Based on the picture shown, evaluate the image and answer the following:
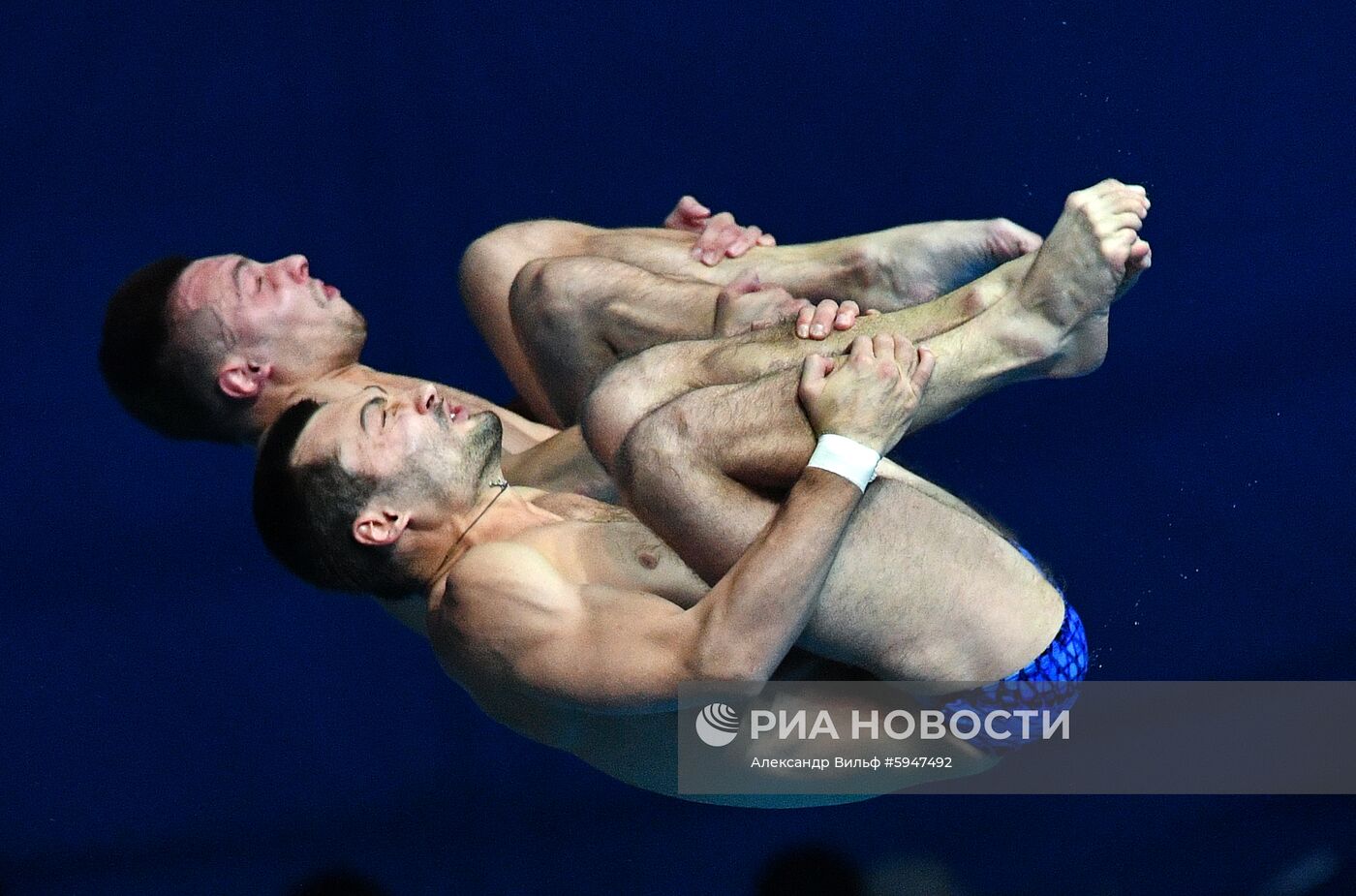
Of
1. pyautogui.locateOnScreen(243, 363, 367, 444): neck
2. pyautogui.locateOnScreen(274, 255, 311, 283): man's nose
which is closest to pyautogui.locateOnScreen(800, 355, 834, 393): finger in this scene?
pyautogui.locateOnScreen(243, 363, 367, 444): neck

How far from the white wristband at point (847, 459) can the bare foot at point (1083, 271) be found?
0.31 meters

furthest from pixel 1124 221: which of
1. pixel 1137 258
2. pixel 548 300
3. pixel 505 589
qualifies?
pixel 548 300

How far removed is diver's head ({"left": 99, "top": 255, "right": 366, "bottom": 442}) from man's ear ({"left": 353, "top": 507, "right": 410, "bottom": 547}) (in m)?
0.70

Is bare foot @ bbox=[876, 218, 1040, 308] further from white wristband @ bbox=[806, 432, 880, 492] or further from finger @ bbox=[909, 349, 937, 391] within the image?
white wristband @ bbox=[806, 432, 880, 492]

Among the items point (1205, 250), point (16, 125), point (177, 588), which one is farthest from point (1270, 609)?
point (16, 125)

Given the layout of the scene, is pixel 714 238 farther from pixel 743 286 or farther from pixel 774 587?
pixel 774 587

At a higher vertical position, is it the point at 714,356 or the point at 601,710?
the point at 714,356

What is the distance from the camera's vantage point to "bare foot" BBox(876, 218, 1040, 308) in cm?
240

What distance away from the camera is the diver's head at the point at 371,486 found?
2.24m

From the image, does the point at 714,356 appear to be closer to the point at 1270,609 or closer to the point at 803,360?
the point at 803,360

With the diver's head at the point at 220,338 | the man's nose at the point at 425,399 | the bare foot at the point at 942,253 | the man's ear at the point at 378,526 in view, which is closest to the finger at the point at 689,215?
the bare foot at the point at 942,253

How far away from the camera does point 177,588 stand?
3.45 meters

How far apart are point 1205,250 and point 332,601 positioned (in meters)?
1.71

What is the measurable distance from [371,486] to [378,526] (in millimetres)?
50
